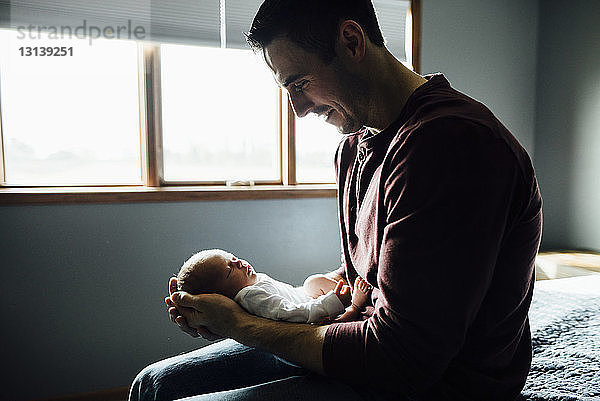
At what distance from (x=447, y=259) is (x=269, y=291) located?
578 mm

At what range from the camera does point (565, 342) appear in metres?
1.29

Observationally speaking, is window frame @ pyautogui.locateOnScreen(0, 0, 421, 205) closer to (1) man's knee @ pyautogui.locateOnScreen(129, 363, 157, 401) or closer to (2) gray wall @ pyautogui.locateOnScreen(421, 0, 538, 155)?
(2) gray wall @ pyautogui.locateOnScreen(421, 0, 538, 155)

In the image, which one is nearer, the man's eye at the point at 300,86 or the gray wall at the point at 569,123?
the man's eye at the point at 300,86

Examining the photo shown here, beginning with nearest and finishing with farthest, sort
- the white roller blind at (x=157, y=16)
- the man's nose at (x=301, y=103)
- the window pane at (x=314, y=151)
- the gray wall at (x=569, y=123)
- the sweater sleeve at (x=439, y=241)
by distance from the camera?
the sweater sleeve at (x=439, y=241), the man's nose at (x=301, y=103), the white roller blind at (x=157, y=16), the window pane at (x=314, y=151), the gray wall at (x=569, y=123)

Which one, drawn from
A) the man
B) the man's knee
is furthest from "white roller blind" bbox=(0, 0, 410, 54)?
the man's knee

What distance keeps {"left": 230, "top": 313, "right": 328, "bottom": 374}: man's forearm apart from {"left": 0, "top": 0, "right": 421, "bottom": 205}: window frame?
1438 mm

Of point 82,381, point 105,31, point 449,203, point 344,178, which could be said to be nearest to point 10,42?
point 105,31

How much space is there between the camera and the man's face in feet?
2.98

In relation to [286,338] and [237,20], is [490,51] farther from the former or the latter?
[286,338]

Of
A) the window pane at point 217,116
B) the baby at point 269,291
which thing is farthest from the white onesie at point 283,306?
the window pane at point 217,116

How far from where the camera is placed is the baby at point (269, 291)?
1092 millimetres

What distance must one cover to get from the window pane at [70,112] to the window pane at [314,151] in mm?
867

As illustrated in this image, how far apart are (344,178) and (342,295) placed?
0.29m

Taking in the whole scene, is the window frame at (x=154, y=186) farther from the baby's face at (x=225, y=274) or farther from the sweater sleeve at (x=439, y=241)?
the sweater sleeve at (x=439, y=241)
